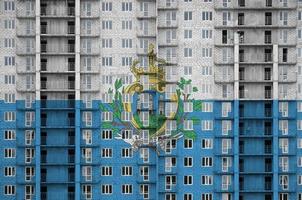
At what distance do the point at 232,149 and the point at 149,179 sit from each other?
12868 mm

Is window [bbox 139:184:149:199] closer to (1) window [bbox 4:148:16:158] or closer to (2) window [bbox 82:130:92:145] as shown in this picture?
(2) window [bbox 82:130:92:145]

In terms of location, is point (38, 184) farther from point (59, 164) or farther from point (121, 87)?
point (121, 87)

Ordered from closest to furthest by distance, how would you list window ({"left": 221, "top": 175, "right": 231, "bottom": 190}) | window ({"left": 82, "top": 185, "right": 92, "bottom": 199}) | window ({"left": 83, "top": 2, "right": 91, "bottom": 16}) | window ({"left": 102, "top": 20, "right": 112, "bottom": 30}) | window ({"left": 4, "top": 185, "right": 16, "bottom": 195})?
window ({"left": 4, "top": 185, "right": 16, "bottom": 195}), window ({"left": 82, "top": 185, "right": 92, "bottom": 199}), window ({"left": 221, "top": 175, "right": 231, "bottom": 190}), window ({"left": 83, "top": 2, "right": 91, "bottom": 16}), window ({"left": 102, "top": 20, "right": 112, "bottom": 30})

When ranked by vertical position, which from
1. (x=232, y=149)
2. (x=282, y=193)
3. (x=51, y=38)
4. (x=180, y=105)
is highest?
(x=51, y=38)

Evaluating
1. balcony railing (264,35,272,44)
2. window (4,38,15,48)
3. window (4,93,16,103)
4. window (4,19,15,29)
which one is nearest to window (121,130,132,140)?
window (4,93,16,103)

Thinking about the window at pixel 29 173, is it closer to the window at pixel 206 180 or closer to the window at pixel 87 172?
the window at pixel 87 172

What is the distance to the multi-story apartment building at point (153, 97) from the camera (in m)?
101

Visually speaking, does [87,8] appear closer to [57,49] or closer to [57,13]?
[57,13]

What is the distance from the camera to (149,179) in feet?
332

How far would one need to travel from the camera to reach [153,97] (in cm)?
10131

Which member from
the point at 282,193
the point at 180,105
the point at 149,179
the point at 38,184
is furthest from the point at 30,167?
the point at 282,193

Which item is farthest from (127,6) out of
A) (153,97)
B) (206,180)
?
(206,180)

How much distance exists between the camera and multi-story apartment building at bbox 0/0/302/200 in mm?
100812

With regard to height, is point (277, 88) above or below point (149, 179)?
above
